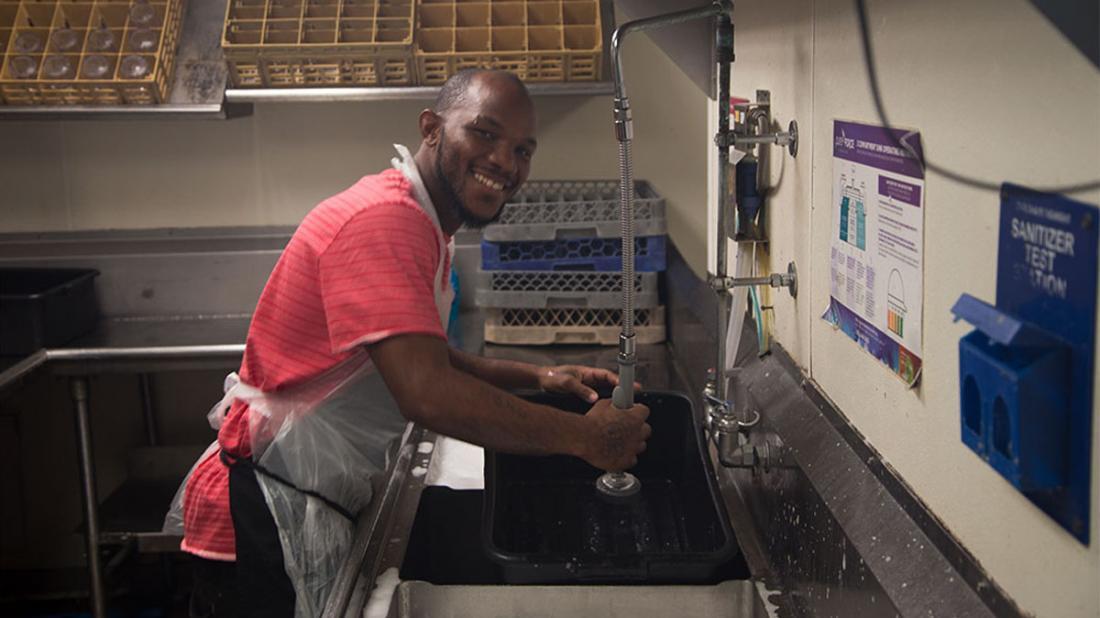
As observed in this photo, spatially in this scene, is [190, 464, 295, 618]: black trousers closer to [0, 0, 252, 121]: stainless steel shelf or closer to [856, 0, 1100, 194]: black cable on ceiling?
[856, 0, 1100, 194]: black cable on ceiling

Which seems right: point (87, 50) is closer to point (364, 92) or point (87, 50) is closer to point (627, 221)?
point (364, 92)

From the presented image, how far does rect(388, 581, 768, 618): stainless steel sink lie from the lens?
4.65 feet

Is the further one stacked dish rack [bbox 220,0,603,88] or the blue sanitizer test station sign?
stacked dish rack [bbox 220,0,603,88]

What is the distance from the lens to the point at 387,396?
5.97ft

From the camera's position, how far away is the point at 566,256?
8.80 feet

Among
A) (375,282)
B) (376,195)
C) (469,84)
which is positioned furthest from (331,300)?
(469,84)

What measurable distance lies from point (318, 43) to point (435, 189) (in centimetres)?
129

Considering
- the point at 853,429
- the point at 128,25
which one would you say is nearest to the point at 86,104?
the point at 128,25

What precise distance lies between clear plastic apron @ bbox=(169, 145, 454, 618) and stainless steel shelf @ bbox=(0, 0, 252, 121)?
139 cm

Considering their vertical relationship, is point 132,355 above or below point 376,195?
below

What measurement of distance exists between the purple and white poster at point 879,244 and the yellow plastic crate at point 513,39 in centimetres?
172

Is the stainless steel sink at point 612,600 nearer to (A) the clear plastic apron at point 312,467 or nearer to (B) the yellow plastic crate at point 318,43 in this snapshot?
(A) the clear plastic apron at point 312,467

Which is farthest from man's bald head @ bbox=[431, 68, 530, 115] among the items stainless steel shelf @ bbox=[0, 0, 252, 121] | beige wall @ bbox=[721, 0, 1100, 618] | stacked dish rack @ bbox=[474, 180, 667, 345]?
stainless steel shelf @ bbox=[0, 0, 252, 121]

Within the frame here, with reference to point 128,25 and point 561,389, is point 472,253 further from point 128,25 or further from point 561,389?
point 561,389
